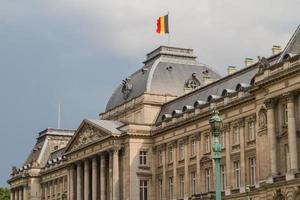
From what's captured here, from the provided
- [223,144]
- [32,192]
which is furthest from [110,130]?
[32,192]

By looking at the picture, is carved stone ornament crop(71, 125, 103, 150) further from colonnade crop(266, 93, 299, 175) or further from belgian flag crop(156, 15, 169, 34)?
colonnade crop(266, 93, 299, 175)

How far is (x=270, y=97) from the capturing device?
249 feet

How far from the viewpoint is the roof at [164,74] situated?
372 ft

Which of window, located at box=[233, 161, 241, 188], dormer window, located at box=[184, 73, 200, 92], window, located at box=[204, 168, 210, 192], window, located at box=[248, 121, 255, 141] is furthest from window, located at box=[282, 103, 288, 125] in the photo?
dormer window, located at box=[184, 73, 200, 92]

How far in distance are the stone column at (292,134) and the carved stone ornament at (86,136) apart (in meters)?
46.0

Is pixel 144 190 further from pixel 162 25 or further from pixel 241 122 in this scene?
pixel 241 122

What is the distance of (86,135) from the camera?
390 feet

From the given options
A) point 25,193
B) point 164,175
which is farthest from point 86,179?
point 25,193

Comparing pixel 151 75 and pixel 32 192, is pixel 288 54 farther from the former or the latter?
pixel 32 192

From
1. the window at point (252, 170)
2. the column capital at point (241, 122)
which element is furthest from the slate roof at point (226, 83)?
the window at point (252, 170)

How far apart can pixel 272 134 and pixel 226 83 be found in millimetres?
20717

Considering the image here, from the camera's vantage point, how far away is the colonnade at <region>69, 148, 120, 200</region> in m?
109

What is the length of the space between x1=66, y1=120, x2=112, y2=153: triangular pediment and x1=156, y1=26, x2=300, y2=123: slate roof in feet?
29.9

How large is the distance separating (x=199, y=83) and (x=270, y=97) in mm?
39210
